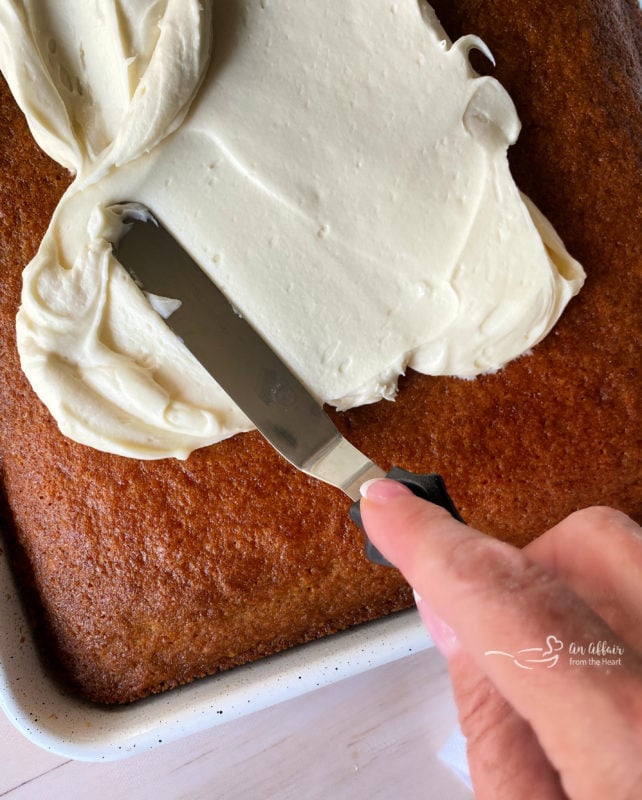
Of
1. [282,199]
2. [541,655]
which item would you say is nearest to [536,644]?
[541,655]

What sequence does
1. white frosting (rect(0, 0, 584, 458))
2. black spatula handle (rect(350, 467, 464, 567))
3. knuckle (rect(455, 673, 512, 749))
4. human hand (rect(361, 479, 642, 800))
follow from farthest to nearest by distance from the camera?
white frosting (rect(0, 0, 584, 458)) → black spatula handle (rect(350, 467, 464, 567)) → knuckle (rect(455, 673, 512, 749)) → human hand (rect(361, 479, 642, 800))

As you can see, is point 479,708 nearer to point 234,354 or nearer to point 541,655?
point 541,655

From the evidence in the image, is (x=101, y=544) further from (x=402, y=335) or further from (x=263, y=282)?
(x=402, y=335)

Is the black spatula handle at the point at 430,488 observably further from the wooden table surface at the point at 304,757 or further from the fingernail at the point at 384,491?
the wooden table surface at the point at 304,757

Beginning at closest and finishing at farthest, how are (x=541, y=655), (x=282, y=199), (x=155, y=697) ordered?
(x=541, y=655) < (x=282, y=199) < (x=155, y=697)

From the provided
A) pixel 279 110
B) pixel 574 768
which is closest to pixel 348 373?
pixel 279 110

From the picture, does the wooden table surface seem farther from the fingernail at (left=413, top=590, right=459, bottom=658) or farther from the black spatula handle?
the black spatula handle

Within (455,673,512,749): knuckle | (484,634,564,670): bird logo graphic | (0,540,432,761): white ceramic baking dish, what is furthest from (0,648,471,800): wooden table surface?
(484,634,564,670): bird logo graphic
